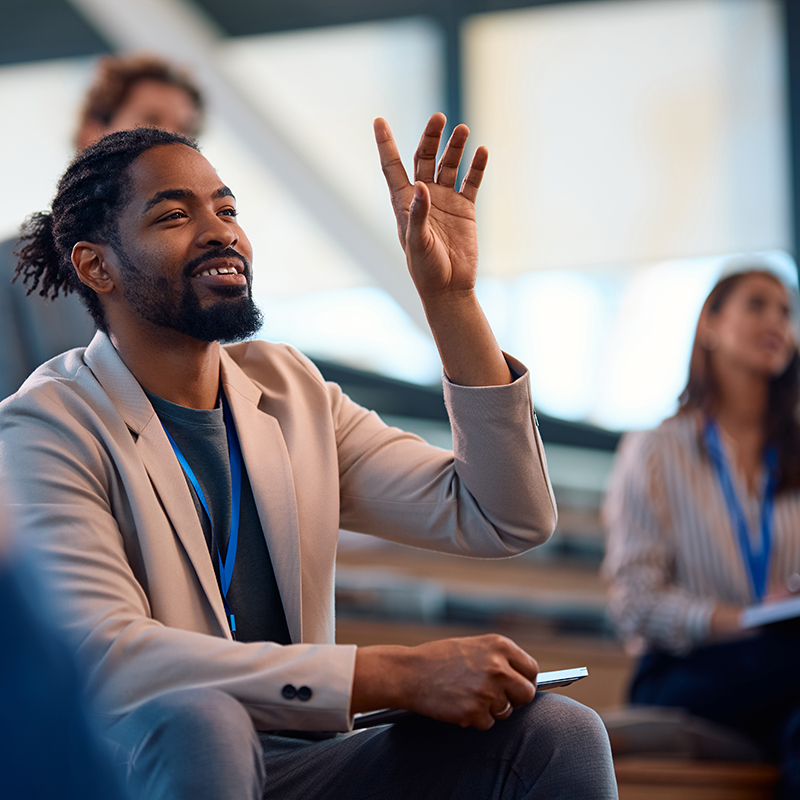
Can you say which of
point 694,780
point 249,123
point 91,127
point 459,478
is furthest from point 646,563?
Answer: point 249,123

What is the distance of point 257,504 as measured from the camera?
1243mm

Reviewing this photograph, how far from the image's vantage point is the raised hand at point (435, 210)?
125 cm

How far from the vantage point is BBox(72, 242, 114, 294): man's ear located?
1.36 m

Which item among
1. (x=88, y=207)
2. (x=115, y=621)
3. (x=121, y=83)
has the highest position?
(x=121, y=83)

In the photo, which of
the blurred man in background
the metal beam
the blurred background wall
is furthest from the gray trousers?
the metal beam

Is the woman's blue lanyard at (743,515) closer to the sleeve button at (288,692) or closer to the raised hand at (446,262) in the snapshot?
the raised hand at (446,262)

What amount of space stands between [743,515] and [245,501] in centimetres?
151

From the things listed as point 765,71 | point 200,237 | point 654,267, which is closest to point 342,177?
point 654,267

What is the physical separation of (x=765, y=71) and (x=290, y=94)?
2.65 metres

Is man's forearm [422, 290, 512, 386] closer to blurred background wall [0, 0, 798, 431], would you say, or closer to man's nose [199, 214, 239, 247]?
man's nose [199, 214, 239, 247]

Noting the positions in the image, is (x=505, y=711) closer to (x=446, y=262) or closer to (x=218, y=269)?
(x=446, y=262)

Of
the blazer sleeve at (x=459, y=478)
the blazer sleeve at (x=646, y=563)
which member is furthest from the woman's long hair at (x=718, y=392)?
the blazer sleeve at (x=459, y=478)

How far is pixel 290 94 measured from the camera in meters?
5.63

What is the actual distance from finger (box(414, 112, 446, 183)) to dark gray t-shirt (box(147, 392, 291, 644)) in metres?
0.43
